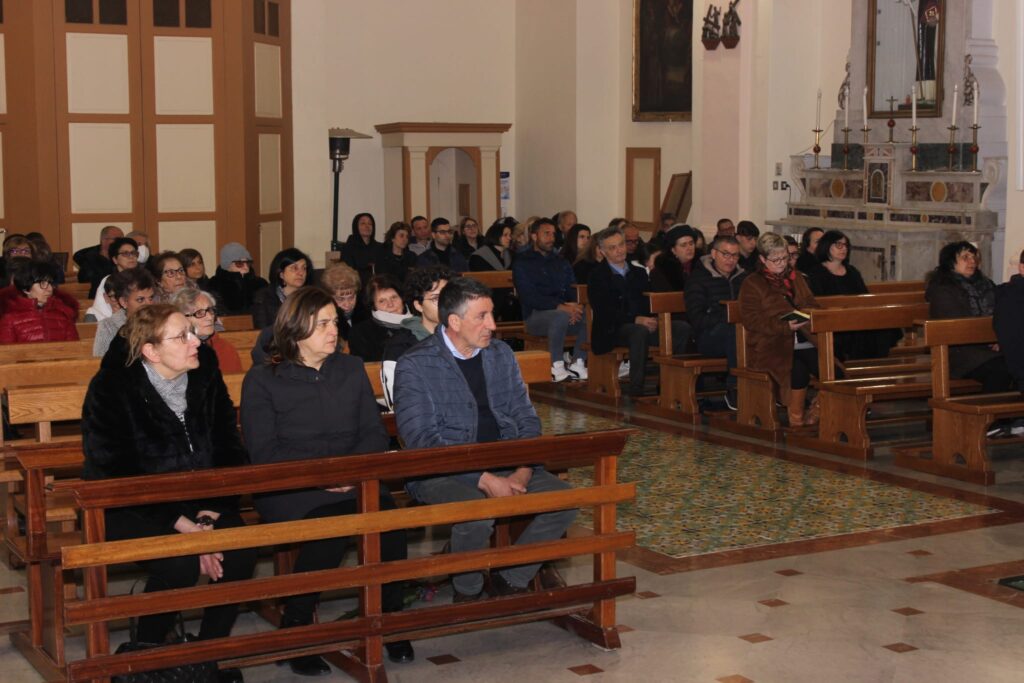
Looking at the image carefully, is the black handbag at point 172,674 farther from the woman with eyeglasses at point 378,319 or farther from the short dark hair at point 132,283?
the short dark hair at point 132,283

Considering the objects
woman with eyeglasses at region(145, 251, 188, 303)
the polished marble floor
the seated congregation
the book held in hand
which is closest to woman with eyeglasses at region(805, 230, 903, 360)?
the book held in hand

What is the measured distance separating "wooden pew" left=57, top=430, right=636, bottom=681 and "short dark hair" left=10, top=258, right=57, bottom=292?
3.69 meters

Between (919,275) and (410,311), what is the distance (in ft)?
28.8

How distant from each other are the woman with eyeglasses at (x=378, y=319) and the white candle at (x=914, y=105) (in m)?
8.68

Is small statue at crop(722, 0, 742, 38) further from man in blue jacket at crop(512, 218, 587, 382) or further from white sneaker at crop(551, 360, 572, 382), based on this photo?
white sneaker at crop(551, 360, 572, 382)

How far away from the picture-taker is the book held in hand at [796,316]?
8.97 meters

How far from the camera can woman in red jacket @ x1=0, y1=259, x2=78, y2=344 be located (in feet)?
26.9

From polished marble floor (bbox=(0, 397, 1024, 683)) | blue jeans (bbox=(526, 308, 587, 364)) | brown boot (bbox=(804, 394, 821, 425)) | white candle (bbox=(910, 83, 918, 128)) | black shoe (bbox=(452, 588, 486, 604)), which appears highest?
white candle (bbox=(910, 83, 918, 128))

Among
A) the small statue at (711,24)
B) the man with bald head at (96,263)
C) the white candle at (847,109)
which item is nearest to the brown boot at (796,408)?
the man with bald head at (96,263)

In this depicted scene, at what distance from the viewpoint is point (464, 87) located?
21141mm

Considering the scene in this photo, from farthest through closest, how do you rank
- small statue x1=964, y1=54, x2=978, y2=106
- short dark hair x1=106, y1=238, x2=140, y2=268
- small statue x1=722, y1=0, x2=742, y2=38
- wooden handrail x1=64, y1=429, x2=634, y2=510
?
small statue x1=722, y1=0, x2=742, y2=38
small statue x1=964, y1=54, x2=978, y2=106
short dark hair x1=106, y1=238, x2=140, y2=268
wooden handrail x1=64, y1=429, x2=634, y2=510

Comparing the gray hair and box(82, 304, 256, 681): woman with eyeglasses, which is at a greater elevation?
the gray hair

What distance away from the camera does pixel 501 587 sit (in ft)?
18.0

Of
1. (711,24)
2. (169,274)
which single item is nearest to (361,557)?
(169,274)
